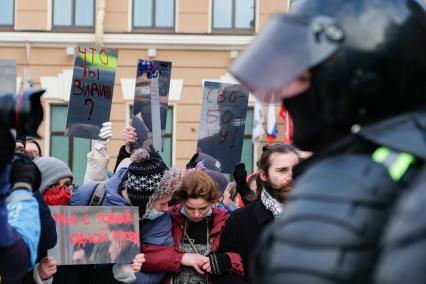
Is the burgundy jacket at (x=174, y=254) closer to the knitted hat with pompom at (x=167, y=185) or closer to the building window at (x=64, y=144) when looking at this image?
the knitted hat with pompom at (x=167, y=185)

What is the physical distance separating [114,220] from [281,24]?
2.93 m

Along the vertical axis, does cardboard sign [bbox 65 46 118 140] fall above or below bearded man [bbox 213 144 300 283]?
above

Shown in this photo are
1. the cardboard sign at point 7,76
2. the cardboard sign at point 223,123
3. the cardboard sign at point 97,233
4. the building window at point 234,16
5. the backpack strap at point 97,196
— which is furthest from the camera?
the building window at point 234,16

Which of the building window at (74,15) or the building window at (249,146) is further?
the building window at (74,15)

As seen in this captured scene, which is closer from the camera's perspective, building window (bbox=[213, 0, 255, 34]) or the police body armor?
the police body armor

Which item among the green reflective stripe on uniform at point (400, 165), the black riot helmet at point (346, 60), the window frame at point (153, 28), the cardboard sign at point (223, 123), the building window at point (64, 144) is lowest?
the building window at point (64, 144)

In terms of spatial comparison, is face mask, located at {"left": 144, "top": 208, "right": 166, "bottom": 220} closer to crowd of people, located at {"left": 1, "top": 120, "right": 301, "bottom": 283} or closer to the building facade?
crowd of people, located at {"left": 1, "top": 120, "right": 301, "bottom": 283}

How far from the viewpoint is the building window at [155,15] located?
1501 centimetres

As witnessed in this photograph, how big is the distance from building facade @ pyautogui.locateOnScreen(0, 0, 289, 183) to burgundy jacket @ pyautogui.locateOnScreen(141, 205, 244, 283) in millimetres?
9825

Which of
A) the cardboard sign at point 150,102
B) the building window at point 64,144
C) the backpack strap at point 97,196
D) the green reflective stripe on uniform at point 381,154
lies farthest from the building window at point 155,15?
the green reflective stripe on uniform at point 381,154

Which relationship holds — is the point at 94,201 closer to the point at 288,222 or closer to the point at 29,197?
the point at 29,197

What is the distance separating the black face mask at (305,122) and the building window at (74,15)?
45.2 ft

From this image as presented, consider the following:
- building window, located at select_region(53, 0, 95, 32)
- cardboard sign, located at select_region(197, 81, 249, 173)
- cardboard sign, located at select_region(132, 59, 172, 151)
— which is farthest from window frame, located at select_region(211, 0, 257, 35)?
cardboard sign, located at select_region(132, 59, 172, 151)

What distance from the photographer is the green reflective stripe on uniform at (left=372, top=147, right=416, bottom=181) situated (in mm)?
1307
